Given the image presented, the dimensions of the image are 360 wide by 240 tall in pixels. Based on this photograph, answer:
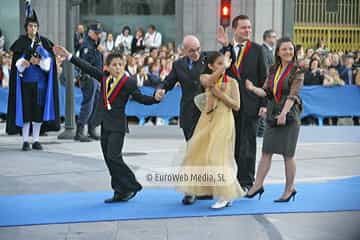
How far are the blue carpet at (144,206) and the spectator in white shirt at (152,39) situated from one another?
13804 millimetres

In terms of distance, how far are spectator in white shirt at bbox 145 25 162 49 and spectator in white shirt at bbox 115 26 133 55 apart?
1.58ft

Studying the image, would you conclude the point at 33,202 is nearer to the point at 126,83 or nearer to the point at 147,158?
the point at 126,83

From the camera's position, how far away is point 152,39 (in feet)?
77.4

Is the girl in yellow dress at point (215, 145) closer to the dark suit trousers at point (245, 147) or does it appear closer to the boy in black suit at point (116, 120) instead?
the dark suit trousers at point (245, 147)

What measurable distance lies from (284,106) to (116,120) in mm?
1793

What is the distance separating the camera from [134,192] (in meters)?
9.02

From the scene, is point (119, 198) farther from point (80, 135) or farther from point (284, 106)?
point (80, 135)

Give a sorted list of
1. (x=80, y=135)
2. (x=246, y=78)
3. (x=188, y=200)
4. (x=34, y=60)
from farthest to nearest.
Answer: (x=80, y=135) < (x=34, y=60) < (x=246, y=78) < (x=188, y=200)

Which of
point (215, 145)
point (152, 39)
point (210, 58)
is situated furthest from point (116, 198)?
point (152, 39)

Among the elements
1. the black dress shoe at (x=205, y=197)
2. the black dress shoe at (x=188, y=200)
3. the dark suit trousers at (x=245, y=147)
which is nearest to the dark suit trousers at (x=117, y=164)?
the black dress shoe at (x=188, y=200)

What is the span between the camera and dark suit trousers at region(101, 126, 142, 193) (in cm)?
891

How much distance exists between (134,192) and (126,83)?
1.18 metres

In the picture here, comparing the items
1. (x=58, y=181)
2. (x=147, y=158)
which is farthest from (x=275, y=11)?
(x=58, y=181)

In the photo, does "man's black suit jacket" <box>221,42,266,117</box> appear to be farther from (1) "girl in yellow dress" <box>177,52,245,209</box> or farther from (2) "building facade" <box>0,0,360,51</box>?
(2) "building facade" <box>0,0,360,51</box>
